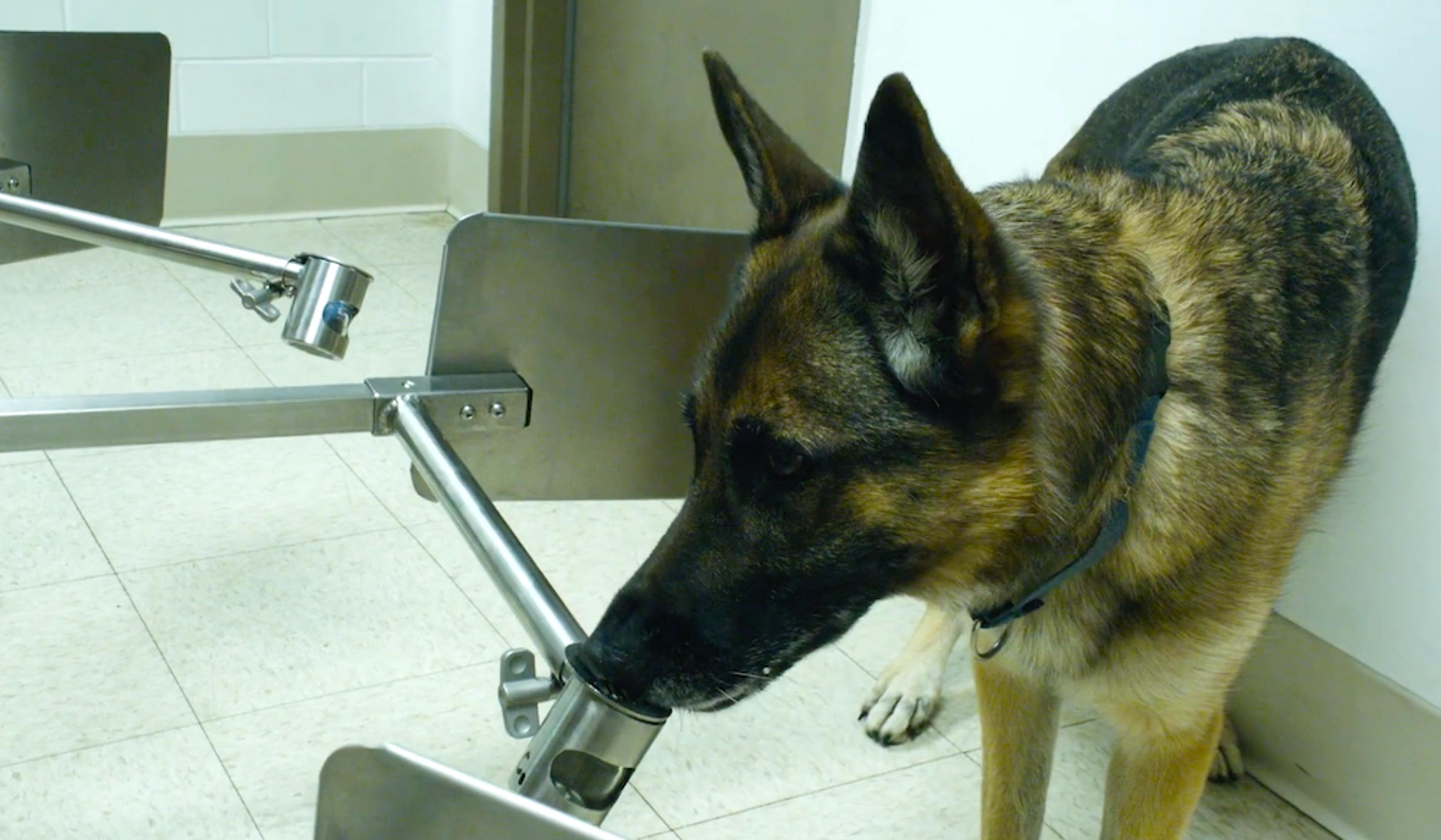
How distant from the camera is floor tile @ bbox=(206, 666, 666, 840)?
175cm

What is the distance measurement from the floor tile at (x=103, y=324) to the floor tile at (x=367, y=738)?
1.45m

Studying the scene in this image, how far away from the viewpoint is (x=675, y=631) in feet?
3.84

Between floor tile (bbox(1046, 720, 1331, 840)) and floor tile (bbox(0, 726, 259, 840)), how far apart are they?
1.09 m

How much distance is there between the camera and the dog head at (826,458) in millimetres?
1100

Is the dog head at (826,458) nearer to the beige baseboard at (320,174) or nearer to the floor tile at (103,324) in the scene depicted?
the floor tile at (103,324)

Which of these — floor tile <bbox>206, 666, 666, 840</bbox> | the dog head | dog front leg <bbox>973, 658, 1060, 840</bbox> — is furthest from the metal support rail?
dog front leg <bbox>973, 658, 1060, 840</bbox>

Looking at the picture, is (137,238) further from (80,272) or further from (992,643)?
(80,272)

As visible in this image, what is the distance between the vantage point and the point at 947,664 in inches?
84.4

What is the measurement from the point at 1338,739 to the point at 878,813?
2.19ft

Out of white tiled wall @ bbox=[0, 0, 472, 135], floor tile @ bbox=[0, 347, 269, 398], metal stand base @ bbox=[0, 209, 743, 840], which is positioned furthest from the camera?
white tiled wall @ bbox=[0, 0, 472, 135]

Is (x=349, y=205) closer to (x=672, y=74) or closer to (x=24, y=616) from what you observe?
(x=672, y=74)

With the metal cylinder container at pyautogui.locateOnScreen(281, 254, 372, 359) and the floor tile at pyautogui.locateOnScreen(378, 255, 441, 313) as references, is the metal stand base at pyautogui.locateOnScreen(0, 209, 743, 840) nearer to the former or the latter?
the metal cylinder container at pyautogui.locateOnScreen(281, 254, 372, 359)

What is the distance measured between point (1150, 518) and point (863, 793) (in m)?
0.78

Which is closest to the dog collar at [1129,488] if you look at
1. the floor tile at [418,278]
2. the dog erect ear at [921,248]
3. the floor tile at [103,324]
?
the dog erect ear at [921,248]
